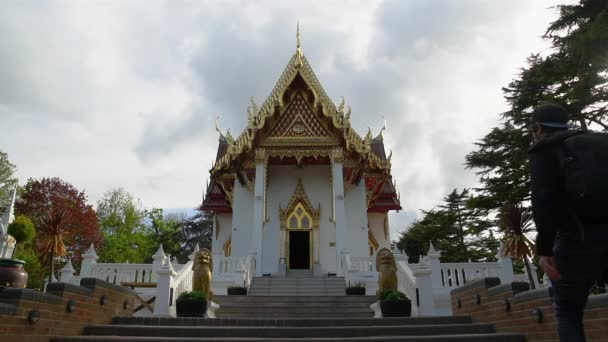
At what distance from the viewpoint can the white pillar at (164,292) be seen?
8336 mm

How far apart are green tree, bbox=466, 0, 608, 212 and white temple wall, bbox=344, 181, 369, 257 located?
6.93 meters

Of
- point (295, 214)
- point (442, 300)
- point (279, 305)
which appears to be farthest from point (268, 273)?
point (442, 300)

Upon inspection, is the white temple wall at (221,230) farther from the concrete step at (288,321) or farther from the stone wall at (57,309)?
the concrete step at (288,321)

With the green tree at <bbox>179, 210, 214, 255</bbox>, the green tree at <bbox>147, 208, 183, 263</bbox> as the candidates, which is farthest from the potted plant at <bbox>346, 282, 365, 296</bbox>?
the green tree at <bbox>179, 210, 214, 255</bbox>

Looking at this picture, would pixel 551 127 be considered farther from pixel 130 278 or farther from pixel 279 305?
pixel 130 278

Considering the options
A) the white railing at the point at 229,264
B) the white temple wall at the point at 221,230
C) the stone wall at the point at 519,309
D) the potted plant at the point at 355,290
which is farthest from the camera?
the white temple wall at the point at 221,230

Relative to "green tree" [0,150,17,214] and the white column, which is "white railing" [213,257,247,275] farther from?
"green tree" [0,150,17,214]

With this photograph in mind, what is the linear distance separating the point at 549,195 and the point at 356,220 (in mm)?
14992

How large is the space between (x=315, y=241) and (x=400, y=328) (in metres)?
10.7

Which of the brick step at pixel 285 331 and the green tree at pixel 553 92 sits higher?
the green tree at pixel 553 92

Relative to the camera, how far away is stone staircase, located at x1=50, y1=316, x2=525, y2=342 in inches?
204

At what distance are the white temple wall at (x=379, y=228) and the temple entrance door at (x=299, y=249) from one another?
4.86 m

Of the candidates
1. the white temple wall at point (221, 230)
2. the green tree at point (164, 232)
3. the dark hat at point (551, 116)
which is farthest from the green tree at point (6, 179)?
the dark hat at point (551, 116)

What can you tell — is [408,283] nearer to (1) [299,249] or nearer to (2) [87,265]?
(1) [299,249]
